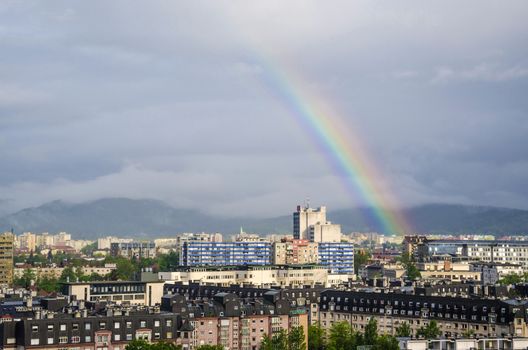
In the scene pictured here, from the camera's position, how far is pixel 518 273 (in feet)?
576

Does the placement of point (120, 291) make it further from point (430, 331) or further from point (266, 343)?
point (430, 331)

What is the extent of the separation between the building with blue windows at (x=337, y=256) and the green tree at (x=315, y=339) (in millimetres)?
107702

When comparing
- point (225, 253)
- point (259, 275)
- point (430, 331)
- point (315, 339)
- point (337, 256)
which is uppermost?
point (225, 253)

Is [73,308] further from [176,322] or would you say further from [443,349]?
[443,349]

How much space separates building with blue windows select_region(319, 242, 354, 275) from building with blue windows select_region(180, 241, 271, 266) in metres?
11.7

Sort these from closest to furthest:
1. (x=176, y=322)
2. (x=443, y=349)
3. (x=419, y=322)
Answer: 1. (x=443, y=349)
2. (x=176, y=322)
3. (x=419, y=322)

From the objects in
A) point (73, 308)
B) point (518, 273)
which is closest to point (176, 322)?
point (73, 308)

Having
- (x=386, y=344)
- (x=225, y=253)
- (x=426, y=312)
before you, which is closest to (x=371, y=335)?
(x=386, y=344)

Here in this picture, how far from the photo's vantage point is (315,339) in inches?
3383

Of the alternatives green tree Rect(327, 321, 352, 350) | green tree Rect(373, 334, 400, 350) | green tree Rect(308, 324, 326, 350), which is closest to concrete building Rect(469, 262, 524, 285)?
green tree Rect(308, 324, 326, 350)

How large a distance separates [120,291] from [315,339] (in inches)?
1420

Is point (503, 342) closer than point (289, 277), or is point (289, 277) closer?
point (503, 342)

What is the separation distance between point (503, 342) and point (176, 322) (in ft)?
103

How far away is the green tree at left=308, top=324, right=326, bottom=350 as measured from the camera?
8575 cm
